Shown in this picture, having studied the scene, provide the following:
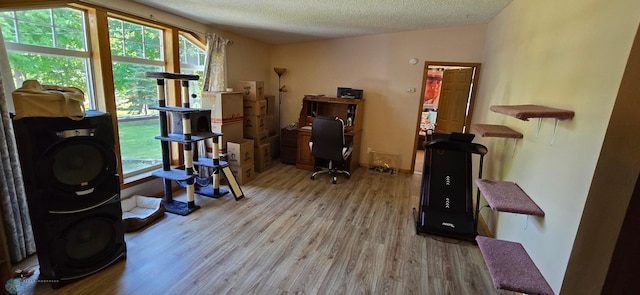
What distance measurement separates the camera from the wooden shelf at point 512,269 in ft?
4.83

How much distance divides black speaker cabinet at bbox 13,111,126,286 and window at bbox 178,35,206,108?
201 centimetres

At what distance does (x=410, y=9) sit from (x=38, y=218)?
3.66 meters

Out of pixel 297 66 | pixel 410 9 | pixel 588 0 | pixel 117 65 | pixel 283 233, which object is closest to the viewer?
pixel 588 0

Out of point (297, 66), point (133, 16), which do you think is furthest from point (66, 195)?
point (297, 66)

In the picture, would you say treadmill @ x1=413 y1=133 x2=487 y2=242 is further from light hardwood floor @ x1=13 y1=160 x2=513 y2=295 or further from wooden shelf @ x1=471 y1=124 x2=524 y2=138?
wooden shelf @ x1=471 y1=124 x2=524 y2=138

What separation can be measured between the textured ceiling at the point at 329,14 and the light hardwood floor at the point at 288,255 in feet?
7.06

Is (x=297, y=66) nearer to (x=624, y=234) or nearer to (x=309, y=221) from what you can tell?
(x=309, y=221)

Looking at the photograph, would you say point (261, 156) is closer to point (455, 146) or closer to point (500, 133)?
point (455, 146)

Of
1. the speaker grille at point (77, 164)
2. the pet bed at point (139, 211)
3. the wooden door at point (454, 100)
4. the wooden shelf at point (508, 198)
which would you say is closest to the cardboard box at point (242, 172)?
the pet bed at point (139, 211)

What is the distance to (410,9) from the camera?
3135 millimetres

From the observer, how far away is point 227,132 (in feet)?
13.0

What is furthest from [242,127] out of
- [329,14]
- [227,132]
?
[329,14]

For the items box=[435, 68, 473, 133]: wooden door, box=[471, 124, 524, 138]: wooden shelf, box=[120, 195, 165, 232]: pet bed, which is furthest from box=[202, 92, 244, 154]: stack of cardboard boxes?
box=[435, 68, 473, 133]: wooden door

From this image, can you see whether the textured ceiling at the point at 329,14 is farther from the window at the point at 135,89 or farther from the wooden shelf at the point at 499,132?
the wooden shelf at the point at 499,132
